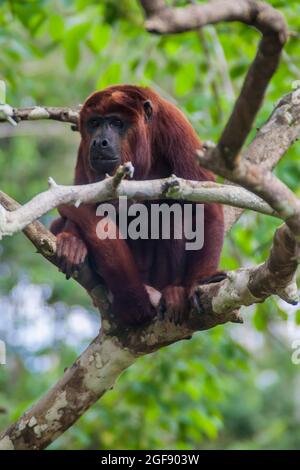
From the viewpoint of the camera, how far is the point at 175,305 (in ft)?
10.8

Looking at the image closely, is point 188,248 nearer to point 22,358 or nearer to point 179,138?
point 179,138

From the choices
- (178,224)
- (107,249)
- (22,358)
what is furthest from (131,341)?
(22,358)

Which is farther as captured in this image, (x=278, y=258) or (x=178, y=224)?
(x=178, y=224)

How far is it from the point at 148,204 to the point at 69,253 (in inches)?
23.8

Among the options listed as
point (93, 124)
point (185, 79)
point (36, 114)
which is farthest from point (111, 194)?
point (185, 79)

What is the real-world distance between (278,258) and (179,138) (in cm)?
143

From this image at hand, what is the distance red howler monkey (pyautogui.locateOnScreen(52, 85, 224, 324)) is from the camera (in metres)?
3.45

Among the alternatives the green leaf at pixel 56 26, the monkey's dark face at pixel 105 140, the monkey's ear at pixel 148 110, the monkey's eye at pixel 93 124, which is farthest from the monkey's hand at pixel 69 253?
the green leaf at pixel 56 26

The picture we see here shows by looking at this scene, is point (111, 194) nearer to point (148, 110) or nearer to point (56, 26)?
point (148, 110)

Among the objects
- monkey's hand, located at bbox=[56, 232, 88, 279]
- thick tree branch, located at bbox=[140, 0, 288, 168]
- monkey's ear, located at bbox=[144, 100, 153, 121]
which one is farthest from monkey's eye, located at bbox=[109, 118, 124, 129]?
thick tree branch, located at bbox=[140, 0, 288, 168]

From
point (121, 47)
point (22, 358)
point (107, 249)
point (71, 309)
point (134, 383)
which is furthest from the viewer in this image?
point (71, 309)

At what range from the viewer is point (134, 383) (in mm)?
5613

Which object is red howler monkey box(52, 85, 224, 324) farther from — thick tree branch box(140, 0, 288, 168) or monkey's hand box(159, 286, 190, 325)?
thick tree branch box(140, 0, 288, 168)

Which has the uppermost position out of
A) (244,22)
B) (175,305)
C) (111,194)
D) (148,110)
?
(244,22)
